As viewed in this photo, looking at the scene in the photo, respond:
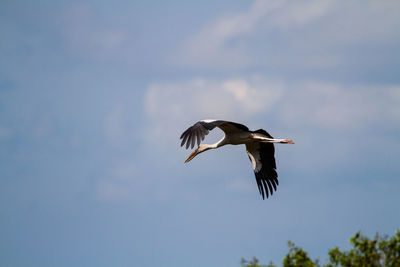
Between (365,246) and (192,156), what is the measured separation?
10.1 metres

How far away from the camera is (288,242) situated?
12.5 metres

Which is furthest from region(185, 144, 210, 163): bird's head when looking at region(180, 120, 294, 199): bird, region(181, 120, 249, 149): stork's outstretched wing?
region(181, 120, 249, 149): stork's outstretched wing

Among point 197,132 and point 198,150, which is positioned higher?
point 198,150

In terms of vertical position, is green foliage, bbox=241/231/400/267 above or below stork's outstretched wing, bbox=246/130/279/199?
below

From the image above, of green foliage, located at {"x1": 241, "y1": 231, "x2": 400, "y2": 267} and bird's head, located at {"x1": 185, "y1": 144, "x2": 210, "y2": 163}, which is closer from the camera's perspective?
green foliage, located at {"x1": 241, "y1": 231, "x2": 400, "y2": 267}

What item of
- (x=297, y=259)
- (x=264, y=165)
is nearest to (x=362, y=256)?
(x=297, y=259)

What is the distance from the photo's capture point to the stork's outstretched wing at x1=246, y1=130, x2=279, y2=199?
21.3m

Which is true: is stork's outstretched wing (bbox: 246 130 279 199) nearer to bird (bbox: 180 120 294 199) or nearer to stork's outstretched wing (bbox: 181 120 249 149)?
bird (bbox: 180 120 294 199)

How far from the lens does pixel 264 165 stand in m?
21.5

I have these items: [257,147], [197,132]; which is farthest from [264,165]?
[197,132]

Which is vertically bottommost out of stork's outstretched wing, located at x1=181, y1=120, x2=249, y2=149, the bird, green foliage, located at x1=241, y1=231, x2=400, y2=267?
green foliage, located at x1=241, y1=231, x2=400, y2=267

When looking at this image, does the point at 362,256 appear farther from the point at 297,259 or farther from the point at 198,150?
the point at 198,150

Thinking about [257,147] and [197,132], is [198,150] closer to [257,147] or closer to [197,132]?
[257,147]

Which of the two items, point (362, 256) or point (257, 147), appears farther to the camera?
point (257, 147)
